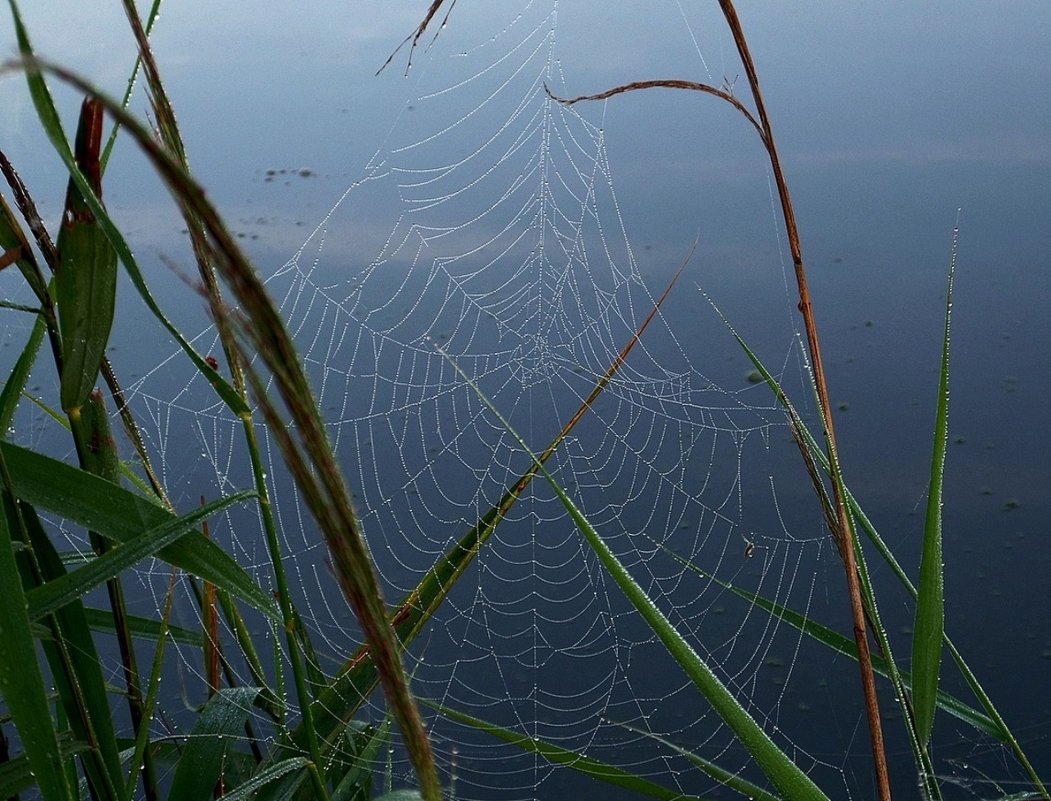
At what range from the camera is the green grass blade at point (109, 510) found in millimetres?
606

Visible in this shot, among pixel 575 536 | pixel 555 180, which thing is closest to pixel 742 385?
pixel 575 536

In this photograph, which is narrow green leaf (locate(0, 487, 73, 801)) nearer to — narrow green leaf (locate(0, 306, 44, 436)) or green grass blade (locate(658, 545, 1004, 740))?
narrow green leaf (locate(0, 306, 44, 436))

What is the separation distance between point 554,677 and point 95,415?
5.80ft

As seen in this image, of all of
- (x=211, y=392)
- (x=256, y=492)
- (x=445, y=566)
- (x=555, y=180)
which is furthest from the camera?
(x=555, y=180)

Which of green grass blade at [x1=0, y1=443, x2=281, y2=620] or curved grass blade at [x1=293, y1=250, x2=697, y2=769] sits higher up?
green grass blade at [x1=0, y1=443, x2=281, y2=620]

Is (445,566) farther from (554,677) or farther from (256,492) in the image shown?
(554,677)

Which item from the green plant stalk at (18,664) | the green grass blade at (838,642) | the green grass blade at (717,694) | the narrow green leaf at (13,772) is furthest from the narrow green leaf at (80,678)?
the green grass blade at (838,642)

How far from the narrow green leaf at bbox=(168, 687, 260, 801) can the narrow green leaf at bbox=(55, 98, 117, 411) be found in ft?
1.38

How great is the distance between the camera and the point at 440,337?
288 centimetres

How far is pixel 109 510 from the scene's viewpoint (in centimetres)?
62

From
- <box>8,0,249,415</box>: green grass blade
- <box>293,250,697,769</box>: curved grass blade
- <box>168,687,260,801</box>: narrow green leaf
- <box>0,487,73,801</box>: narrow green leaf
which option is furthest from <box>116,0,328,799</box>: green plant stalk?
<box>168,687,260,801</box>: narrow green leaf

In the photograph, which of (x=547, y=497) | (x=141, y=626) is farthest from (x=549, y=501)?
(x=141, y=626)

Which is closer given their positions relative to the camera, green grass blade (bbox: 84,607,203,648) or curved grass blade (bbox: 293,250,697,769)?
curved grass blade (bbox: 293,250,697,769)

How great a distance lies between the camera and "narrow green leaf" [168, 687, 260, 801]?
864mm
